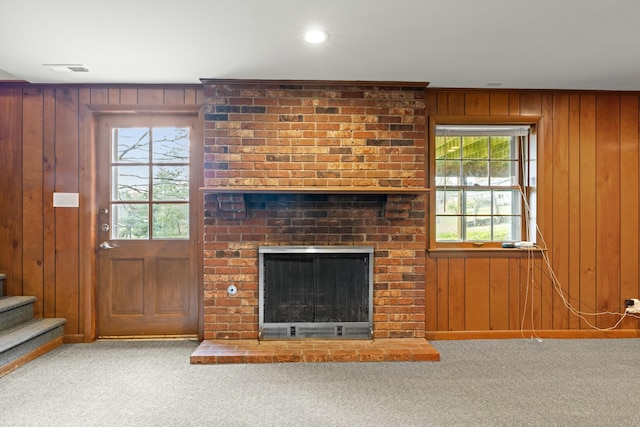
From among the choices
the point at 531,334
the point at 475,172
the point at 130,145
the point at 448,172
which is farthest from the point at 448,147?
the point at 130,145

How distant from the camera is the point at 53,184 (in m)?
3.34

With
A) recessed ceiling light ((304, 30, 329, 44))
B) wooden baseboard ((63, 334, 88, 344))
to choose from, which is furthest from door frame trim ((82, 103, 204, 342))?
recessed ceiling light ((304, 30, 329, 44))

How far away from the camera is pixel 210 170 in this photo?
127 inches

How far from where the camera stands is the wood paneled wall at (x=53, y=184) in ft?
10.9

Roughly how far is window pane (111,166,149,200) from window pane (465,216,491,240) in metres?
3.01

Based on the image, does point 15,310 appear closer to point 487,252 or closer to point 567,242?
point 487,252

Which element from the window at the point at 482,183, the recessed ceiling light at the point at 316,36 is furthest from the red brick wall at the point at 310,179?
the recessed ceiling light at the point at 316,36

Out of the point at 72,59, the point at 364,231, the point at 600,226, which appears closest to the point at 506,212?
the point at 600,226

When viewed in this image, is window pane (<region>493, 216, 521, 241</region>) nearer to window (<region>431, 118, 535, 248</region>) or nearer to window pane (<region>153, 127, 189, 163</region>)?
window (<region>431, 118, 535, 248</region>)

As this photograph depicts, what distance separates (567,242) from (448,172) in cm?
126

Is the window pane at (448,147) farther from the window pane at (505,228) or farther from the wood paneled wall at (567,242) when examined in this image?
the window pane at (505,228)

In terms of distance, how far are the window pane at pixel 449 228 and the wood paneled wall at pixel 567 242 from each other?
8.4 inches

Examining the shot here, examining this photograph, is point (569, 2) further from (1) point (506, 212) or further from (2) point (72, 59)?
(2) point (72, 59)

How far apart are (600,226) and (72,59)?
4.63 metres
